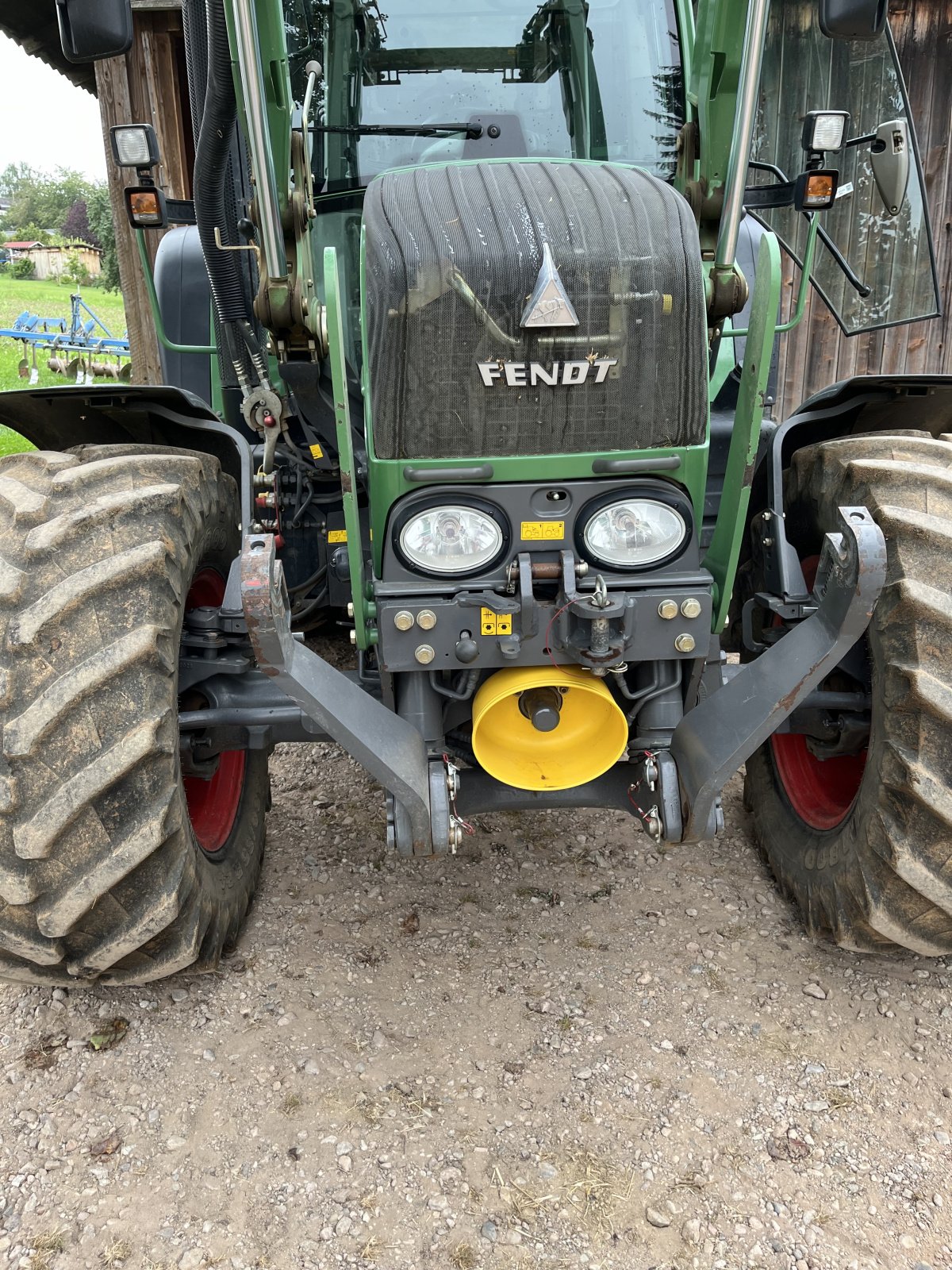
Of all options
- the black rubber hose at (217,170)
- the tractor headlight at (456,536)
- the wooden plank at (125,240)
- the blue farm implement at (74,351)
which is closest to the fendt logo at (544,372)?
the tractor headlight at (456,536)

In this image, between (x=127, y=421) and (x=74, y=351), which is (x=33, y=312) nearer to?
(x=74, y=351)

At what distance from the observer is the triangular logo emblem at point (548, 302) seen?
2.03 meters

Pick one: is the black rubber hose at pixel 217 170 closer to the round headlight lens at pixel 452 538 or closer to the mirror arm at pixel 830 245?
the round headlight lens at pixel 452 538

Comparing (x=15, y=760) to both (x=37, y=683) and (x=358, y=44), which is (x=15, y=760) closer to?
(x=37, y=683)

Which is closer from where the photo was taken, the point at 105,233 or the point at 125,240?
the point at 125,240

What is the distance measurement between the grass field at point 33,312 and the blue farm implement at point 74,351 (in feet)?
0.55

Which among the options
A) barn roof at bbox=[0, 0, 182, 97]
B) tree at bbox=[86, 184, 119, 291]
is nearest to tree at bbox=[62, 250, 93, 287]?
tree at bbox=[86, 184, 119, 291]

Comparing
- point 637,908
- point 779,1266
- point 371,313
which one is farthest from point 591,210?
point 779,1266

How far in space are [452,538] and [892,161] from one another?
199 cm

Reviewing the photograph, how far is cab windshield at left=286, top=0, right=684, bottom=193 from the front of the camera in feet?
10.3

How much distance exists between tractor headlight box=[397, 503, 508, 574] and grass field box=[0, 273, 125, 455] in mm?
5269

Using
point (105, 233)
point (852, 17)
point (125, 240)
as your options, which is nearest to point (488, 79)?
point (852, 17)

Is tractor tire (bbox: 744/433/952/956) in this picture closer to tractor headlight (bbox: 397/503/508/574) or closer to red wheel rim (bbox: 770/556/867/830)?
red wheel rim (bbox: 770/556/867/830)

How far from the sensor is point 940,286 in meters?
6.36
